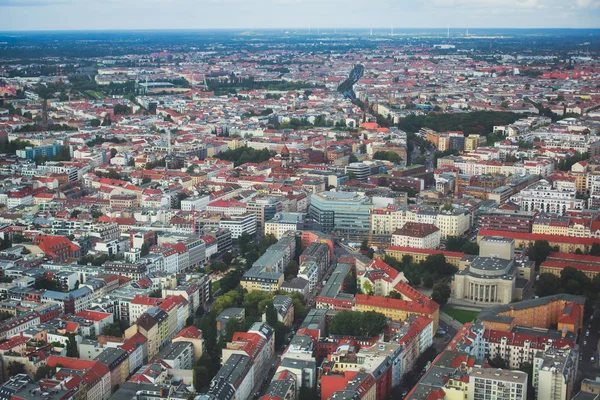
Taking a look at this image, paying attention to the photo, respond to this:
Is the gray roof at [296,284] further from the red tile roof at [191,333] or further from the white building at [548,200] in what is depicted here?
the white building at [548,200]

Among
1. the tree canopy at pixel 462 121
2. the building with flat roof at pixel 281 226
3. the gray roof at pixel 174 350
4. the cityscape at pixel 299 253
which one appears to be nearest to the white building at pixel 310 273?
the cityscape at pixel 299 253

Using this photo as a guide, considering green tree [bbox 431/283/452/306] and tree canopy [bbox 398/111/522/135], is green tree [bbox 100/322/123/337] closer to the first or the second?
green tree [bbox 431/283/452/306]

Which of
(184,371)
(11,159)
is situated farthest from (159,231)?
(11,159)

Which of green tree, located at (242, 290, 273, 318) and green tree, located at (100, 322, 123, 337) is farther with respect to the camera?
green tree, located at (242, 290, 273, 318)

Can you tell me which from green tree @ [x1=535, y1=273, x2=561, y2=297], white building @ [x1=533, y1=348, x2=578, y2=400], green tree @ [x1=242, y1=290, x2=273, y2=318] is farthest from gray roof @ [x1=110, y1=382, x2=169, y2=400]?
green tree @ [x1=535, y1=273, x2=561, y2=297]

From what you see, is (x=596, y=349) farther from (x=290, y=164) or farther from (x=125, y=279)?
(x=290, y=164)

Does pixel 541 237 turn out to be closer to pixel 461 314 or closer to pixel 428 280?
pixel 428 280

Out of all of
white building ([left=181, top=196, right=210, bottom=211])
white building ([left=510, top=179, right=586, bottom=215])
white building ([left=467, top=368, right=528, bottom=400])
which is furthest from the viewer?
white building ([left=510, top=179, right=586, bottom=215])
